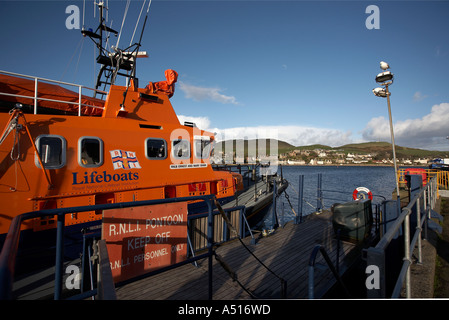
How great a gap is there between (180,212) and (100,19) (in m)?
8.85

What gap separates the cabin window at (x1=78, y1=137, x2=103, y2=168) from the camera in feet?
17.3

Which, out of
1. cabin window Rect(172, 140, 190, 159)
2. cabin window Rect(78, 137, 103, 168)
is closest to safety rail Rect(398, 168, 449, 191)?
cabin window Rect(172, 140, 190, 159)

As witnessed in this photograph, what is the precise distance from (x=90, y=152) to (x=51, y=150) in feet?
2.48

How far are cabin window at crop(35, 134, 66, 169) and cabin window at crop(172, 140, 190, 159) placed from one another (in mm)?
2843

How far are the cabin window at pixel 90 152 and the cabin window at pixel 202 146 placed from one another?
2978 millimetres

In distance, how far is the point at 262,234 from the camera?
6934 mm

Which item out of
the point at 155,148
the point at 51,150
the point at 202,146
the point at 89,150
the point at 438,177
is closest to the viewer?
the point at 51,150

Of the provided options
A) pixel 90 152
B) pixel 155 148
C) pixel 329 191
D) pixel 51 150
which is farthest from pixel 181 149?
pixel 329 191

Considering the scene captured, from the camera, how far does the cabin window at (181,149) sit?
22.9ft

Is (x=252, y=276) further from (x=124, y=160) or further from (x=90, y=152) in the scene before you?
(x=90, y=152)

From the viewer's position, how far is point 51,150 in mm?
4977

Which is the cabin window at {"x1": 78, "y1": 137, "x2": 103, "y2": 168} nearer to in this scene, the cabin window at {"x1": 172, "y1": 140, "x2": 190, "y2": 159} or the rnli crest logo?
the rnli crest logo

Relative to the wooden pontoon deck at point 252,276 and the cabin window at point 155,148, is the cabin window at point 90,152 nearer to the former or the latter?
the cabin window at point 155,148
